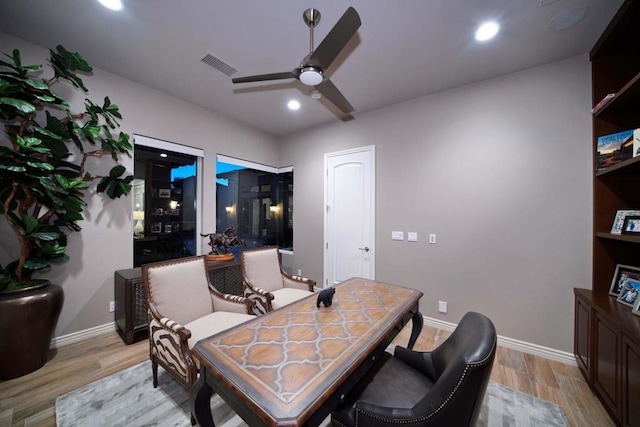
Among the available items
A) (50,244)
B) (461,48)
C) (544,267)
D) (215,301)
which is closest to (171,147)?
(50,244)

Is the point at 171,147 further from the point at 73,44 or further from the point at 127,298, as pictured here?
the point at 127,298

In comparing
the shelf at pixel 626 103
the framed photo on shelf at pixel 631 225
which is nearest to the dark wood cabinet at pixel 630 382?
the framed photo on shelf at pixel 631 225

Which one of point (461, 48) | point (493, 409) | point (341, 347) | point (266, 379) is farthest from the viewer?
point (461, 48)

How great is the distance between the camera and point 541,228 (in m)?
2.45

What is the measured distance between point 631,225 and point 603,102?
103cm

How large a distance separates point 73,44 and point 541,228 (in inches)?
195

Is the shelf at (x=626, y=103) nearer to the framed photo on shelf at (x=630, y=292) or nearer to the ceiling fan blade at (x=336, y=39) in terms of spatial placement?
the framed photo on shelf at (x=630, y=292)

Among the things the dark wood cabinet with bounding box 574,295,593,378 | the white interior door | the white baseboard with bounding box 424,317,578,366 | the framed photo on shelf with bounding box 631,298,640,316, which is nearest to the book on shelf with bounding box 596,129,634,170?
the framed photo on shelf with bounding box 631,298,640,316

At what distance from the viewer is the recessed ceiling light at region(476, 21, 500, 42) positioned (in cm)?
196

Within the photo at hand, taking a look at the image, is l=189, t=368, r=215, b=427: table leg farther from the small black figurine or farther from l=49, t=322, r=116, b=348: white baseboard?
l=49, t=322, r=116, b=348: white baseboard

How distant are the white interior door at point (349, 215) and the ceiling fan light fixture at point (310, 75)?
1.91 metres

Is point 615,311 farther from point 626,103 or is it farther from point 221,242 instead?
point 221,242

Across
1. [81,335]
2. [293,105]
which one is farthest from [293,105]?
[81,335]

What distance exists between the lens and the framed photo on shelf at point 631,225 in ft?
Result: 6.01
